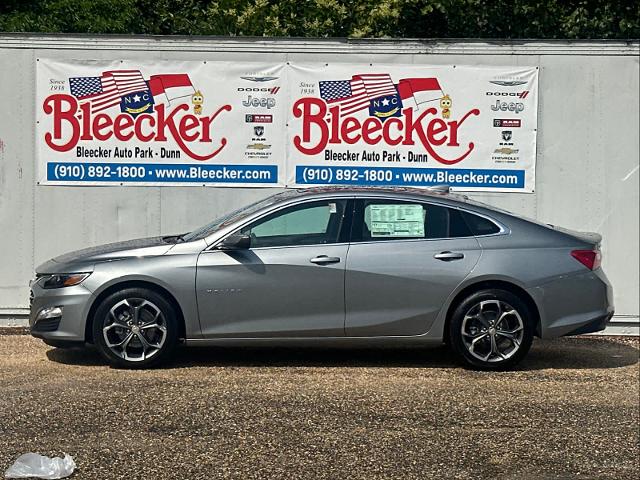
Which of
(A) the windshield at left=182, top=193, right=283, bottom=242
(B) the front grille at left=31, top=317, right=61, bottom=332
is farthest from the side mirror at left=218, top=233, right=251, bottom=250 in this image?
(B) the front grille at left=31, top=317, right=61, bottom=332

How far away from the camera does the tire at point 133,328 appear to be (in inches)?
362

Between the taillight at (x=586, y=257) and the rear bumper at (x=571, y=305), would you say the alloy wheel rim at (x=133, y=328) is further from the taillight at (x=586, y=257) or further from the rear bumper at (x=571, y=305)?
the taillight at (x=586, y=257)

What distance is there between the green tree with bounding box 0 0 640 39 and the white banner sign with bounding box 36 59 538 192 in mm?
5917

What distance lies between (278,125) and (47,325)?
3488mm

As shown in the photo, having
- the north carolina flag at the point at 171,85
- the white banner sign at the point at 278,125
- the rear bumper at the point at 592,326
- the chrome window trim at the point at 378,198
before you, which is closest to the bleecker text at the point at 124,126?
the white banner sign at the point at 278,125

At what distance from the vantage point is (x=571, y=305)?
9.41 meters

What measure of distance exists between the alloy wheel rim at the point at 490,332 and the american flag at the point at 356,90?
3.12 m

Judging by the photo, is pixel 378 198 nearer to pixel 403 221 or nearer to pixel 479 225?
pixel 403 221

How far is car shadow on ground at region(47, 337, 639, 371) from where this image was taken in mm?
9703

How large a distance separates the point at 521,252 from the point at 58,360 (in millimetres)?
4062

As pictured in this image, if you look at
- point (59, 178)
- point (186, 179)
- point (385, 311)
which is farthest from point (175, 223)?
point (385, 311)

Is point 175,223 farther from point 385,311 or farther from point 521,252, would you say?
point 521,252

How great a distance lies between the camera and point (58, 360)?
9.70 meters

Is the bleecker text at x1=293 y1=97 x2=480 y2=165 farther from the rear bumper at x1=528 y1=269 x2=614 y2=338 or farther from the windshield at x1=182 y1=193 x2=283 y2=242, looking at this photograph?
the rear bumper at x1=528 y1=269 x2=614 y2=338
